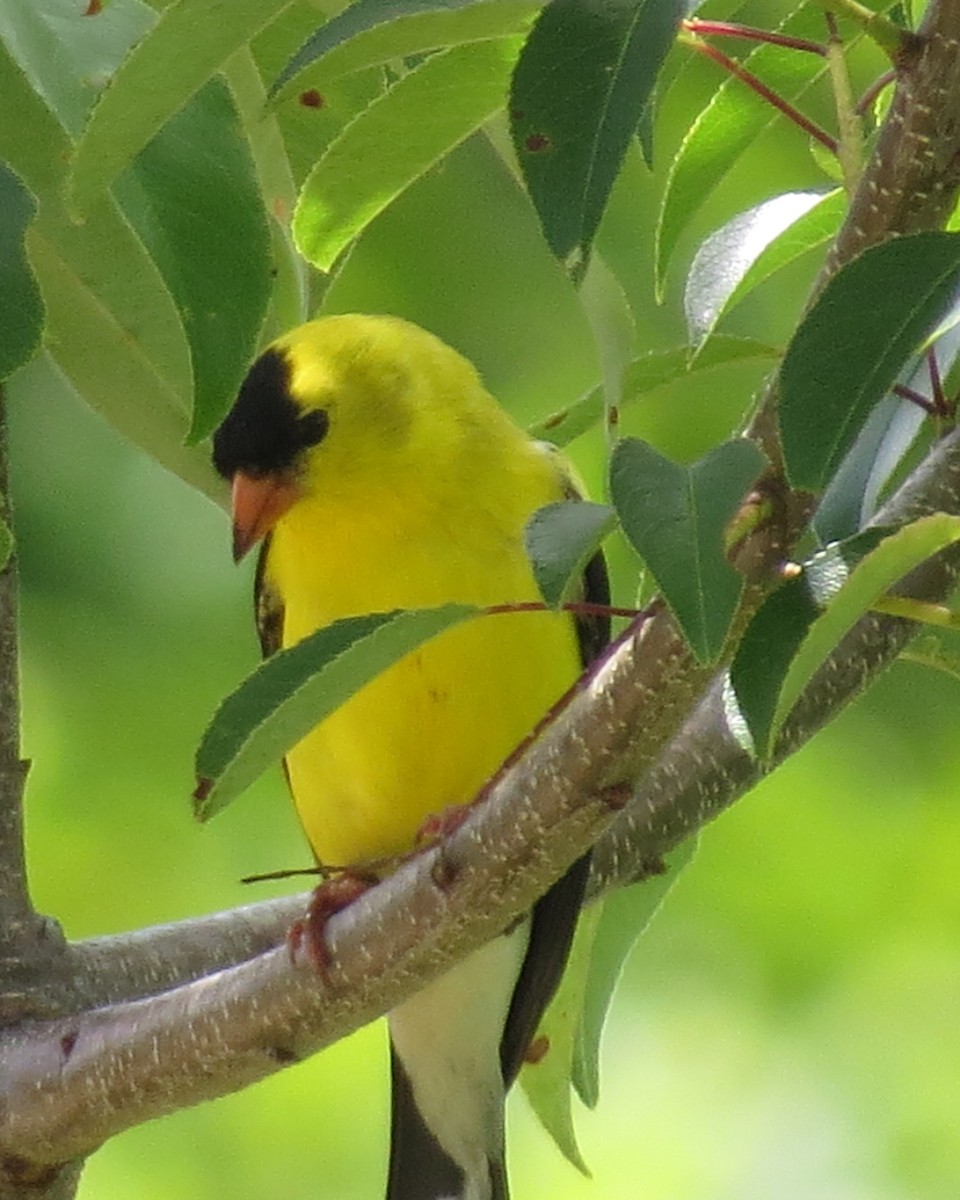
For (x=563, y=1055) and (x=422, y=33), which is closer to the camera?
(x=422, y=33)

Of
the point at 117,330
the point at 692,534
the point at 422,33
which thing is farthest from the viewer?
the point at 117,330

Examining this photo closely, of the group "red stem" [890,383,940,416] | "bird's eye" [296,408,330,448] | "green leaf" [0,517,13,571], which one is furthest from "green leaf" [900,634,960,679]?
"bird's eye" [296,408,330,448]

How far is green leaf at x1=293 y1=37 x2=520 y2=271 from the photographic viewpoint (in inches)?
51.0

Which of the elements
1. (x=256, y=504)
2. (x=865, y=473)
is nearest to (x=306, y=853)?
(x=256, y=504)

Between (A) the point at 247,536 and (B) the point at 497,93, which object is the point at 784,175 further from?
(B) the point at 497,93

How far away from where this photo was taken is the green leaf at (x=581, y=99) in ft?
3.27

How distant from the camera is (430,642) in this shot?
2104 mm

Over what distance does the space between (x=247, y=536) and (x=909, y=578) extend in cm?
102

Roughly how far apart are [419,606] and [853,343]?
3.83 ft

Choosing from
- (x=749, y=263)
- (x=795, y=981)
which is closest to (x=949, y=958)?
(x=795, y=981)

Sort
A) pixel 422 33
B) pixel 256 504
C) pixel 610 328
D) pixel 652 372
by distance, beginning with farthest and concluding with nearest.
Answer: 1. pixel 256 504
2. pixel 652 372
3. pixel 610 328
4. pixel 422 33

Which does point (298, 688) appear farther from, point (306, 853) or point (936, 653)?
point (306, 853)

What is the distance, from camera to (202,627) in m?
3.66

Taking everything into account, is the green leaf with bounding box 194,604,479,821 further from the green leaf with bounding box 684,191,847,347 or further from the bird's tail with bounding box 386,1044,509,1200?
the bird's tail with bounding box 386,1044,509,1200
